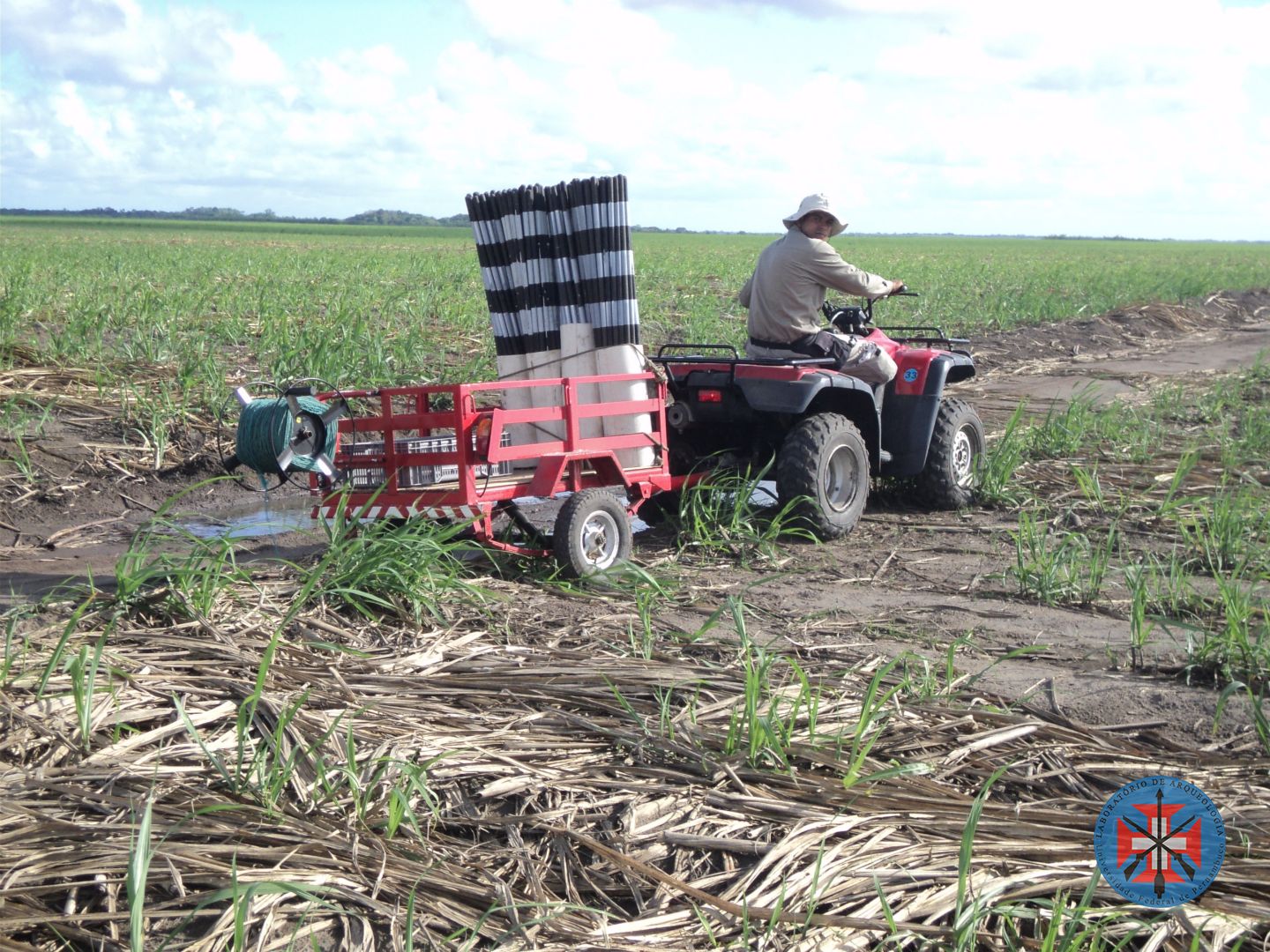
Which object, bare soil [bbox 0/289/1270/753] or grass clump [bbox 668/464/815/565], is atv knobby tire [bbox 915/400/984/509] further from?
grass clump [bbox 668/464/815/565]

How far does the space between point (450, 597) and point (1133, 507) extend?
4.31m

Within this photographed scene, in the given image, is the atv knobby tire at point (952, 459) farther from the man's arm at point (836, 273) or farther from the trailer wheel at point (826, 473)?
the man's arm at point (836, 273)

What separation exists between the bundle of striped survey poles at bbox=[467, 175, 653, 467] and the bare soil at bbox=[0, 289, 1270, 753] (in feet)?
3.06

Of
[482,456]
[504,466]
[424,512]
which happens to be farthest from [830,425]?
[424,512]

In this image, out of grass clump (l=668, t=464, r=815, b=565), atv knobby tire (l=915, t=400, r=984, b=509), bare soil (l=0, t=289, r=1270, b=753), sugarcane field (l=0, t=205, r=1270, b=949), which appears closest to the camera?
sugarcane field (l=0, t=205, r=1270, b=949)

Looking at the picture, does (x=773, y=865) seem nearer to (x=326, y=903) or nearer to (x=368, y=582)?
(x=326, y=903)

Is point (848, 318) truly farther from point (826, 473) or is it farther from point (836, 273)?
point (826, 473)

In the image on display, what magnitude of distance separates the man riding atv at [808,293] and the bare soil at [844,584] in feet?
3.37

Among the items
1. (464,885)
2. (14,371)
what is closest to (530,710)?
(464,885)

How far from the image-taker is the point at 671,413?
22.9 feet

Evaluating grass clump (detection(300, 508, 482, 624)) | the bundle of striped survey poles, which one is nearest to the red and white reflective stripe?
grass clump (detection(300, 508, 482, 624))

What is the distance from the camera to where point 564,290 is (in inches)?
248
